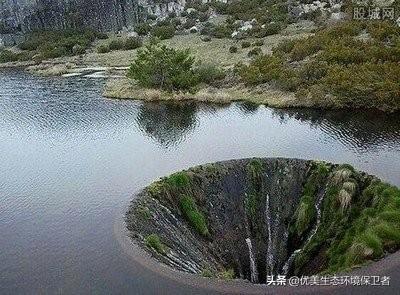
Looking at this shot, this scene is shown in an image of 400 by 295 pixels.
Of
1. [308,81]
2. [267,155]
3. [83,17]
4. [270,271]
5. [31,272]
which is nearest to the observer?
[31,272]

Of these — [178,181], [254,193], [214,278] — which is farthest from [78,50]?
[214,278]

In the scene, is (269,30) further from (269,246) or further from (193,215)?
(269,246)

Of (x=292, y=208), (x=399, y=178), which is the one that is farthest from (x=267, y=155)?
(x=399, y=178)

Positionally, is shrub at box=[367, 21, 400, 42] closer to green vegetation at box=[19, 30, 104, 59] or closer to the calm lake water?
the calm lake water

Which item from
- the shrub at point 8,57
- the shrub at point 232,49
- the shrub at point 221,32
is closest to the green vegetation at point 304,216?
the shrub at point 232,49

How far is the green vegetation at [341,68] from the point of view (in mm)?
40625

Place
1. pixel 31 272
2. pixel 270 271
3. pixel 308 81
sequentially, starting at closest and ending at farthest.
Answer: pixel 31 272 → pixel 270 271 → pixel 308 81

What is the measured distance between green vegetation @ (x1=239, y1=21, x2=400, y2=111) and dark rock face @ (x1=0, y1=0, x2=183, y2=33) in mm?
58591

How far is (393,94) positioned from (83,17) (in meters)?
→ 81.4

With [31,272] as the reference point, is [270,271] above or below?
below

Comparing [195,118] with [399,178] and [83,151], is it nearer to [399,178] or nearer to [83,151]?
[83,151]

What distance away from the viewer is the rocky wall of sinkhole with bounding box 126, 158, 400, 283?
2203 centimetres

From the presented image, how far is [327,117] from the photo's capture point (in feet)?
129

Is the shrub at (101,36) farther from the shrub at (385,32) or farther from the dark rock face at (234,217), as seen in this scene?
the dark rock face at (234,217)
